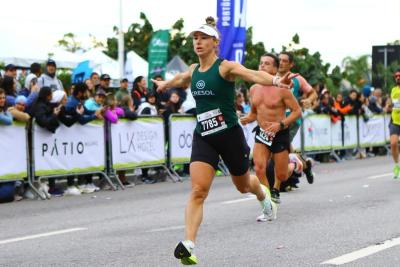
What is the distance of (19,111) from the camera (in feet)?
43.5

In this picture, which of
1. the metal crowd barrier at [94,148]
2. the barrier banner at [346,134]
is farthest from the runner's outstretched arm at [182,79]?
the barrier banner at [346,134]

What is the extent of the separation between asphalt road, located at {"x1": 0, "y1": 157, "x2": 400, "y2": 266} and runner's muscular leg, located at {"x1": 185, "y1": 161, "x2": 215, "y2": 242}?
0.34 meters

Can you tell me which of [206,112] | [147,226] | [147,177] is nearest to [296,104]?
[147,226]

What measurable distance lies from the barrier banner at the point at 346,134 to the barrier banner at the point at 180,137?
21.9 ft

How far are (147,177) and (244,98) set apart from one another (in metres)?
4.97

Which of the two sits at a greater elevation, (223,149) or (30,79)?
(30,79)

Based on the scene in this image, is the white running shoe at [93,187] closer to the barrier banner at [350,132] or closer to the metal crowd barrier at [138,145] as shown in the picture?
the metal crowd barrier at [138,145]

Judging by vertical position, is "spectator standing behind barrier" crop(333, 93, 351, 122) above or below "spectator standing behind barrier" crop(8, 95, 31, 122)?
below

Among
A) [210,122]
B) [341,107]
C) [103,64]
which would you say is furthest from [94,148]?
[103,64]

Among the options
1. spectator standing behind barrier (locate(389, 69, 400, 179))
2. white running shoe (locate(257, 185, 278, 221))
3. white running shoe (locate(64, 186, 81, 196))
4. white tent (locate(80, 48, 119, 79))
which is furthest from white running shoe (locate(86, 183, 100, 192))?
white tent (locate(80, 48, 119, 79))

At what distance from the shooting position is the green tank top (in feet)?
24.1

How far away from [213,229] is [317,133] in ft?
44.0

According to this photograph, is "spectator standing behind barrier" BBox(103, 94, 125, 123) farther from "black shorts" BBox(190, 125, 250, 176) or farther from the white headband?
the white headband

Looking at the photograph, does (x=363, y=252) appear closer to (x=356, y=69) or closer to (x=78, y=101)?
(x=78, y=101)
